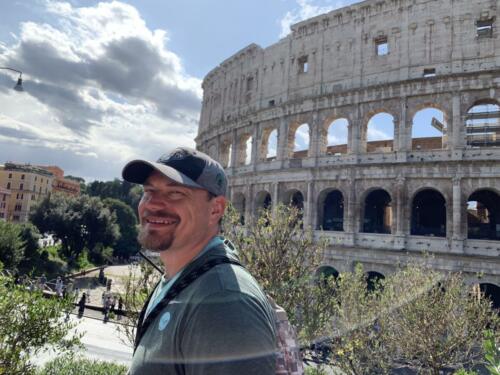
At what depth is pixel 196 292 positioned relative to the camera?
1.51 meters

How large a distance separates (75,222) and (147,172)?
119ft

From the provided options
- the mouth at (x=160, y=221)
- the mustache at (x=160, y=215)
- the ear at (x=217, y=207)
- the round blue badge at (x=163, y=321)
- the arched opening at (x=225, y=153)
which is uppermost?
the arched opening at (x=225, y=153)

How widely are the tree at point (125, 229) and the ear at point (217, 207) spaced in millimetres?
44982

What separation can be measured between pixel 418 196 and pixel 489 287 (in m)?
6.55

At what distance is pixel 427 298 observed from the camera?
10.3 metres

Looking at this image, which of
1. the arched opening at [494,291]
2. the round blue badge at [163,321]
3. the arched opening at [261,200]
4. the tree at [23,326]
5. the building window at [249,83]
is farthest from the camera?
the building window at [249,83]

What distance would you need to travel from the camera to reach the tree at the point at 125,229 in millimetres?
44281

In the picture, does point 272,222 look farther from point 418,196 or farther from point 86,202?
point 86,202

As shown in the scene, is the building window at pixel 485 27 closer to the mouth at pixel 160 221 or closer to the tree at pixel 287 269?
the tree at pixel 287 269

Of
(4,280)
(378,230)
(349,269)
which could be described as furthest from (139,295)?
(378,230)

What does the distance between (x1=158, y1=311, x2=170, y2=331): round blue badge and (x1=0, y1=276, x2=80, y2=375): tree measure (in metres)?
5.56

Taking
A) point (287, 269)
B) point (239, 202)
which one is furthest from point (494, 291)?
point (239, 202)

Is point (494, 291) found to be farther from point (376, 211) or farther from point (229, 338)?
point (229, 338)

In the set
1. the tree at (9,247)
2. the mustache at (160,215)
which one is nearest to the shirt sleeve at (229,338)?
the mustache at (160,215)
